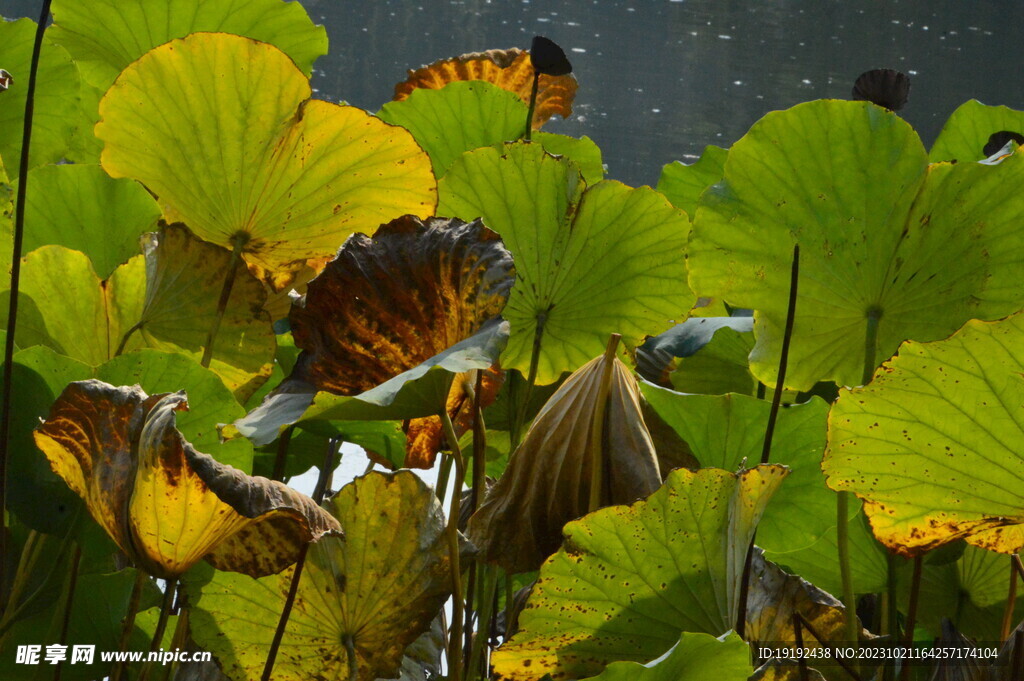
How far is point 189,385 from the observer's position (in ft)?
0.69

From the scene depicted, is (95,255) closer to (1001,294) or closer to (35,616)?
(35,616)

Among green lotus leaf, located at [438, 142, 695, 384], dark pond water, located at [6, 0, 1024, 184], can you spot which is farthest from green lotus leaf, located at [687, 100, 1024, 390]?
dark pond water, located at [6, 0, 1024, 184]

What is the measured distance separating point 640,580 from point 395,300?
68 mm

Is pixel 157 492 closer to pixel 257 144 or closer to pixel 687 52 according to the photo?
pixel 257 144

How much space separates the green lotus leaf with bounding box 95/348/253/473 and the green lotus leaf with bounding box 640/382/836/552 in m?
0.10

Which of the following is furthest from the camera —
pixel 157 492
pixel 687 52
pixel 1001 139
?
pixel 687 52

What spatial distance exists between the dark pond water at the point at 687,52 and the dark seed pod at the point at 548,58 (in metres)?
1.48

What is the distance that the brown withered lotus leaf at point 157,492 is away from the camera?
0.16 meters

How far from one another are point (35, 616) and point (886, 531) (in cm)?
19

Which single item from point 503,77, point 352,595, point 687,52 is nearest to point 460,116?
point 503,77

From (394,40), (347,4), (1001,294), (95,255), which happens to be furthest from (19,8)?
(1001,294)

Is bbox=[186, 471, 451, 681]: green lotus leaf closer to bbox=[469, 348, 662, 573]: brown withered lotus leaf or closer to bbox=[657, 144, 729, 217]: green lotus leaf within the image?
bbox=[469, 348, 662, 573]: brown withered lotus leaf

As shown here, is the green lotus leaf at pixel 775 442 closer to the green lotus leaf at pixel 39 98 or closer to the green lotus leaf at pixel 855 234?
the green lotus leaf at pixel 855 234

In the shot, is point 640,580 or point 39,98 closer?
point 640,580
